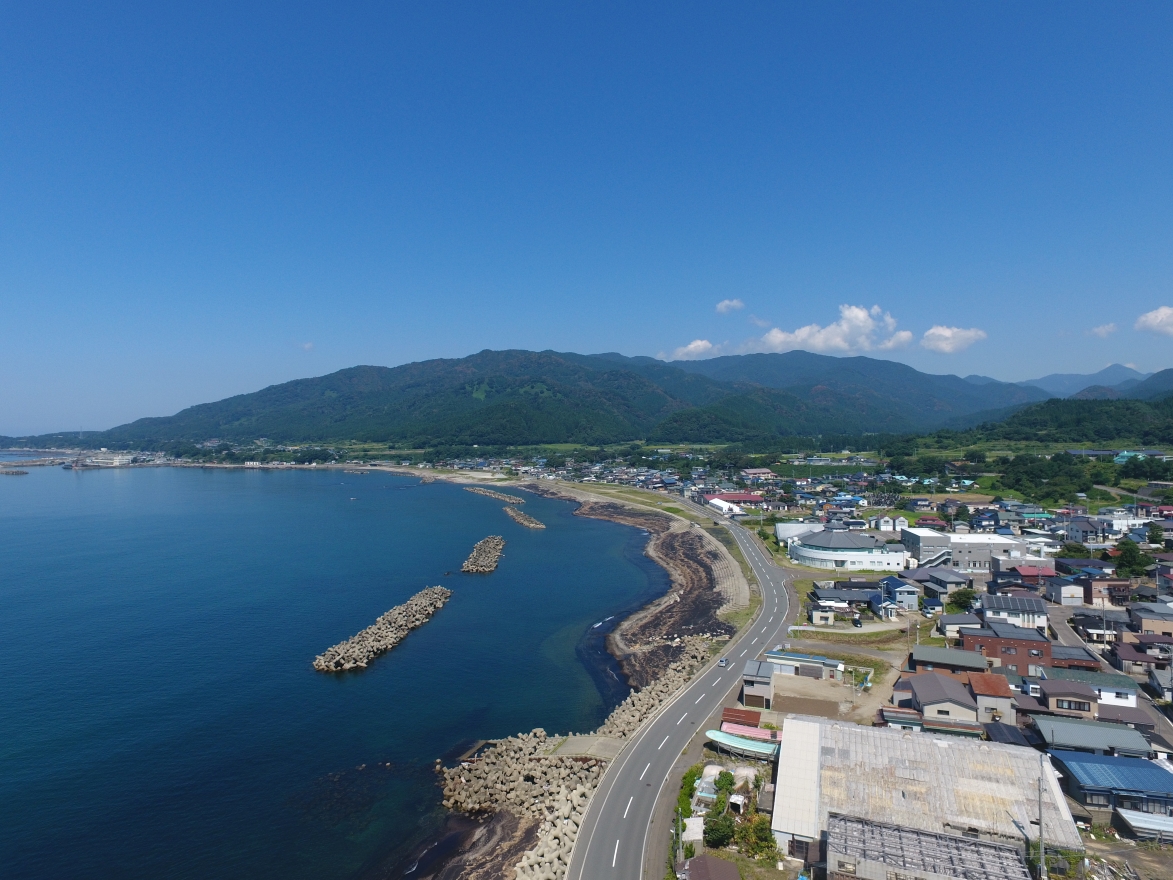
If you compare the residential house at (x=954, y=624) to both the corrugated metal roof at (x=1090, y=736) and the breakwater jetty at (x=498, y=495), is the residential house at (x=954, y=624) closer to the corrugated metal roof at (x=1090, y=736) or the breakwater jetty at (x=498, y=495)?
the corrugated metal roof at (x=1090, y=736)

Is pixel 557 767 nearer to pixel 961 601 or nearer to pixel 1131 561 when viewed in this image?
pixel 961 601

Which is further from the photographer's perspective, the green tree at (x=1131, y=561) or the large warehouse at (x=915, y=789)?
the green tree at (x=1131, y=561)

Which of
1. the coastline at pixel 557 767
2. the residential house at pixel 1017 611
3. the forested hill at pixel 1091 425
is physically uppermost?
the forested hill at pixel 1091 425

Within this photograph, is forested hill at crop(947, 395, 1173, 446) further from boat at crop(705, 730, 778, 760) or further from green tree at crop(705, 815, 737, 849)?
green tree at crop(705, 815, 737, 849)

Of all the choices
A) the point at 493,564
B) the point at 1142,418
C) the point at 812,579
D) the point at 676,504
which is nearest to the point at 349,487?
the point at 676,504

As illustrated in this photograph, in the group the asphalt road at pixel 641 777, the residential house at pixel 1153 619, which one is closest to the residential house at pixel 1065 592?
the residential house at pixel 1153 619

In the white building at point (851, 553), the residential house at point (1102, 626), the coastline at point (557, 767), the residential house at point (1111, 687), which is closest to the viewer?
the coastline at point (557, 767)

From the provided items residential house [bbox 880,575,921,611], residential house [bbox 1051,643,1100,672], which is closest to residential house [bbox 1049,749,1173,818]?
residential house [bbox 1051,643,1100,672]
